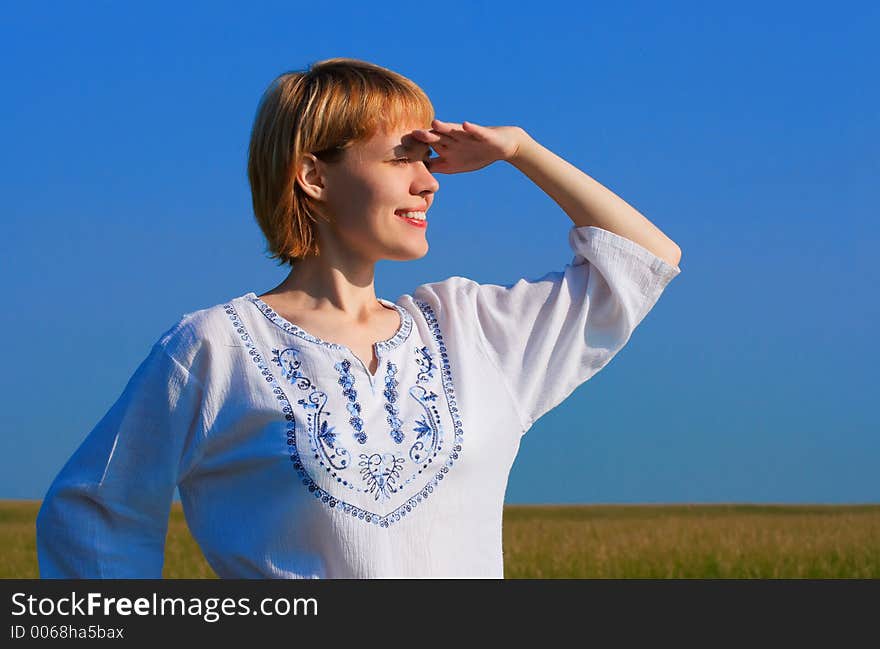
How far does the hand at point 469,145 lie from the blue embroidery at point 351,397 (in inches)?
23.9

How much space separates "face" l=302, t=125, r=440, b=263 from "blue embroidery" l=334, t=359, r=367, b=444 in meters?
0.32

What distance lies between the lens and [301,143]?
→ 2885 millimetres

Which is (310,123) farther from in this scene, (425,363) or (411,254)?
(425,363)

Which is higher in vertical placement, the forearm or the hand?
the hand

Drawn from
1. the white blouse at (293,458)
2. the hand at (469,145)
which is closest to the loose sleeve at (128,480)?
the white blouse at (293,458)

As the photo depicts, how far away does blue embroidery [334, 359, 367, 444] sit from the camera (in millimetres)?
2717

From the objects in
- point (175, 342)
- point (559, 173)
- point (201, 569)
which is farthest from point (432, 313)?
point (201, 569)

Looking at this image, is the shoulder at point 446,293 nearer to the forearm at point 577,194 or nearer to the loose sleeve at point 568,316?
the loose sleeve at point 568,316

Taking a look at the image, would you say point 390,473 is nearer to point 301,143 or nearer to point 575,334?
point 575,334

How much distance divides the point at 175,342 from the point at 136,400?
18 cm

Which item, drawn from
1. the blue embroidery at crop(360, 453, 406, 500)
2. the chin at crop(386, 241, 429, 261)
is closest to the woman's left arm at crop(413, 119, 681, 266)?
the chin at crop(386, 241, 429, 261)

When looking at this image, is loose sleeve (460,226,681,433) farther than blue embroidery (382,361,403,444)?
Yes

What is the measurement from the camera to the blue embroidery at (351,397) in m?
2.72

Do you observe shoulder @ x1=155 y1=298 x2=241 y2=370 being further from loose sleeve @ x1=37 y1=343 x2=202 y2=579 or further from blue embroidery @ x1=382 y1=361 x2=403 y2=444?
blue embroidery @ x1=382 y1=361 x2=403 y2=444
